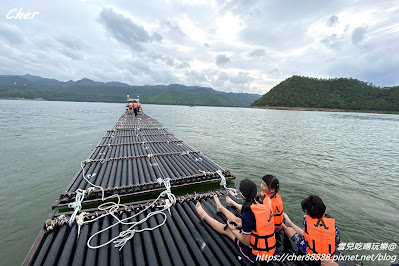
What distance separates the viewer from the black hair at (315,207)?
357 cm

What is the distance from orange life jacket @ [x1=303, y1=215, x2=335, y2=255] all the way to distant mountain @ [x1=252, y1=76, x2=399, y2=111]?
507 feet

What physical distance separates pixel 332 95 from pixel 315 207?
169717 mm

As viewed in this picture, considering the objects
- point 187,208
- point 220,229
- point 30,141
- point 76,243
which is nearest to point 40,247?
point 76,243

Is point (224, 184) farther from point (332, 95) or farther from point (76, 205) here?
point (332, 95)

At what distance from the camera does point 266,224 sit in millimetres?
3504

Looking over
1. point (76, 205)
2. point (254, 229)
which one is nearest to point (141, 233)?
point (76, 205)

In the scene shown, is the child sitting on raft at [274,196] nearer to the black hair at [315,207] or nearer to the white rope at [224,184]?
the black hair at [315,207]

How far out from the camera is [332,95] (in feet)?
440

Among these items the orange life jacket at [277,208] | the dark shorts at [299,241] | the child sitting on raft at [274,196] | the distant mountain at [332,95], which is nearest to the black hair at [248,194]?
the child sitting on raft at [274,196]

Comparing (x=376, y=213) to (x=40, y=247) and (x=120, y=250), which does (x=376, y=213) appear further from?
(x=40, y=247)

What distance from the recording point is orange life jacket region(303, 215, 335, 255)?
3510 millimetres

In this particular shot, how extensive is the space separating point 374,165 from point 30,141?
107 feet

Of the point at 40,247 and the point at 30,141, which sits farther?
the point at 30,141

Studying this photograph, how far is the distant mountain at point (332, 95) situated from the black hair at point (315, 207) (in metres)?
154
